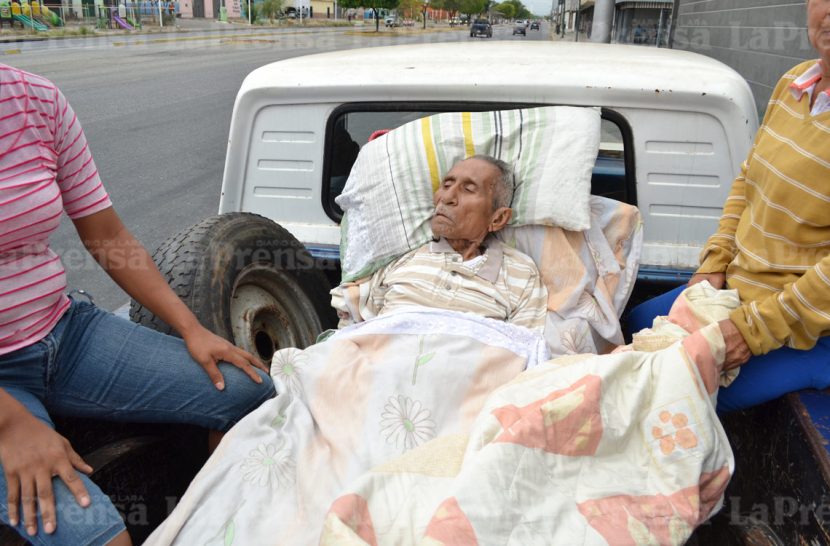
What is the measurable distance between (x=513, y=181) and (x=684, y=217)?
0.75 m

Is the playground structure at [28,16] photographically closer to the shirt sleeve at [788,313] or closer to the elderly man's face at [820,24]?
the elderly man's face at [820,24]

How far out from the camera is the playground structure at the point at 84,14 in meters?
37.3

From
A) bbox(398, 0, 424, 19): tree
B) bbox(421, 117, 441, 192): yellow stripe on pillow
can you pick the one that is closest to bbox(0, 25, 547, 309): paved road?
bbox(421, 117, 441, 192): yellow stripe on pillow

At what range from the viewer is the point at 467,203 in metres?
2.64

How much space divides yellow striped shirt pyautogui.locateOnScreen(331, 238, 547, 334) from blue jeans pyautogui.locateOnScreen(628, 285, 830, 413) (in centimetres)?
70

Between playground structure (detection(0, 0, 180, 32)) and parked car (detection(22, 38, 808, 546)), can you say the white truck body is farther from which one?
playground structure (detection(0, 0, 180, 32))

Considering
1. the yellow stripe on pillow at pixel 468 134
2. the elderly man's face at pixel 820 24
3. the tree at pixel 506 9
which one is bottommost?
the yellow stripe on pillow at pixel 468 134

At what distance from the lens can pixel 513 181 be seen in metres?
2.76

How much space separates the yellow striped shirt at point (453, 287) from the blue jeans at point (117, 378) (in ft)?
2.22

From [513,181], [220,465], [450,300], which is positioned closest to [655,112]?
[513,181]

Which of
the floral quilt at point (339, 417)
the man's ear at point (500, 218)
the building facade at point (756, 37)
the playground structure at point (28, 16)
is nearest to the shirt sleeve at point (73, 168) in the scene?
the floral quilt at point (339, 417)

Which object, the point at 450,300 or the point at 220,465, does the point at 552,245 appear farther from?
the point at 220,465

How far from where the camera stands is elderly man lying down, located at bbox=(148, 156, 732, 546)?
59.3 inches

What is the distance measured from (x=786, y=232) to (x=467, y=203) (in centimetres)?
112
